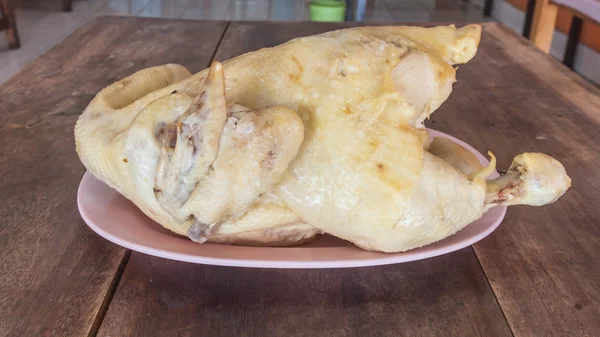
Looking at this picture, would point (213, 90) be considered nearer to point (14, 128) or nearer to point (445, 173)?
point (445, 173)

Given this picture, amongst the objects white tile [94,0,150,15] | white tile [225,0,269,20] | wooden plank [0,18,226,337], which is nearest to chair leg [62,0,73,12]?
white tile [94,0,150,15]

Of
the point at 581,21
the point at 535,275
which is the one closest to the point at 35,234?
the point at 535,275

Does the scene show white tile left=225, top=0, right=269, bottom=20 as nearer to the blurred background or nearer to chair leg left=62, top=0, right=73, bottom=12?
the blurred background

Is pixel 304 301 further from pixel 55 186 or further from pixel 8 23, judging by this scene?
pixel 8 23

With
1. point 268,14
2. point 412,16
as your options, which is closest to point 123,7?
point 268,14

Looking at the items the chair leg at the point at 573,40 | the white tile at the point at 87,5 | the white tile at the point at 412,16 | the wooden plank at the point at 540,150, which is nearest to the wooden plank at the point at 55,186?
the wooden plank at the point at 540,150

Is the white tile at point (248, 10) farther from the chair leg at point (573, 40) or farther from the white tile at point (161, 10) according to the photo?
the chair leg at point (573, 40)
